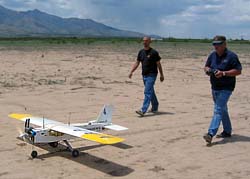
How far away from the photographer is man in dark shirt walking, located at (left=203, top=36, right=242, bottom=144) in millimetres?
8000

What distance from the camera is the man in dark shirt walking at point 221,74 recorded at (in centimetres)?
800

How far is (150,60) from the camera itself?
11.1 m

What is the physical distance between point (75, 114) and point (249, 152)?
15.4 feet

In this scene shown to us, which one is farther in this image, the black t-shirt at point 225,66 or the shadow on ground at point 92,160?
the black t-shirt at point 225,66

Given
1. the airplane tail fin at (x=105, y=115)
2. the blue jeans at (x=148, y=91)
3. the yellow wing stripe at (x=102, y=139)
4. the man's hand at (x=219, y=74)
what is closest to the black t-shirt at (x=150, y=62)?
the blue jeans at (x=148, y=91)

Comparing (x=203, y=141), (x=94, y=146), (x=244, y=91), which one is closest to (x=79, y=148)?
(x=94, y=146)

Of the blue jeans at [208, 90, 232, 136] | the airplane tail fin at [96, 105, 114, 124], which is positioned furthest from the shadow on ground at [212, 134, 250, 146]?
the airplane tail fin at [96, 105, 114, 124]

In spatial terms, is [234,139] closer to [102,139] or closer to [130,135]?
[130,135]

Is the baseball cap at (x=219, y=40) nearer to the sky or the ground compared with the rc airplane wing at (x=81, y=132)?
nearer to the sky

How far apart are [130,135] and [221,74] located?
2.23m

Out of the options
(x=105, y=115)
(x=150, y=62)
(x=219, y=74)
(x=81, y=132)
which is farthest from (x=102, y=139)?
(x=150, y=62)

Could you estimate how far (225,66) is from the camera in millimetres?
8078

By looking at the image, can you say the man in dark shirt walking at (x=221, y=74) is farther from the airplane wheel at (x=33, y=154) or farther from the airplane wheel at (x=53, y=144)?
the airplane wheel at (x=33, y=154)

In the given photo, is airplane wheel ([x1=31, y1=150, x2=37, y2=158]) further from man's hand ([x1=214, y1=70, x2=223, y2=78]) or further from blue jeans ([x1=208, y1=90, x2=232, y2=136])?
man's hand ([x1=214, y1=70, x2=223, y2=78])
